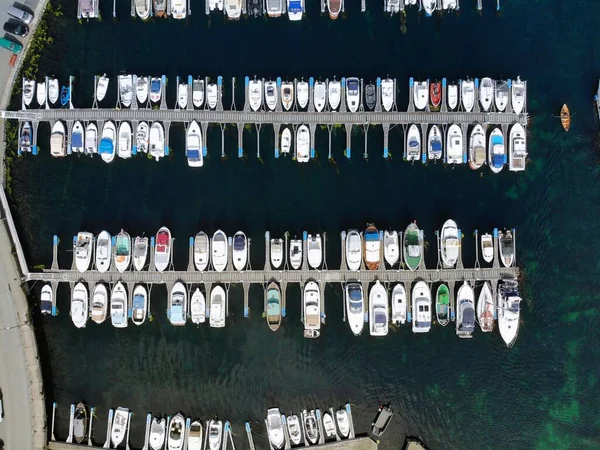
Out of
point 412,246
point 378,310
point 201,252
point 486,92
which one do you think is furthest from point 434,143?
point 201,252

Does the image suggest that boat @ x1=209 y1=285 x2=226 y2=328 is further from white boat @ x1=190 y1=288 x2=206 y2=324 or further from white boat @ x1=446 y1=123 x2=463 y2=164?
white boat @ x1=446 y1=123 x2=463 y2=164

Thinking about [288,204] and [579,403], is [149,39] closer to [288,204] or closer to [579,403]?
[288,204]

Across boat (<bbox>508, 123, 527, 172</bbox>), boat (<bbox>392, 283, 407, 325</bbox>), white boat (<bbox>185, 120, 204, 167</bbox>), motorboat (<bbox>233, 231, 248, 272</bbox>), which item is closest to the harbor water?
motorboat (<bbox>233, 231, 248, 272</bbox>)

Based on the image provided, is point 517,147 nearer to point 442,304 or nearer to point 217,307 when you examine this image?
point 442,304

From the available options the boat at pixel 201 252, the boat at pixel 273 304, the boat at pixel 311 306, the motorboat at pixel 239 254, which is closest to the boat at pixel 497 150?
the boat at pixel 311 306

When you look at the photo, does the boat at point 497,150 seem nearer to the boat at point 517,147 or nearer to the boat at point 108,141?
the boat at point 517,147
